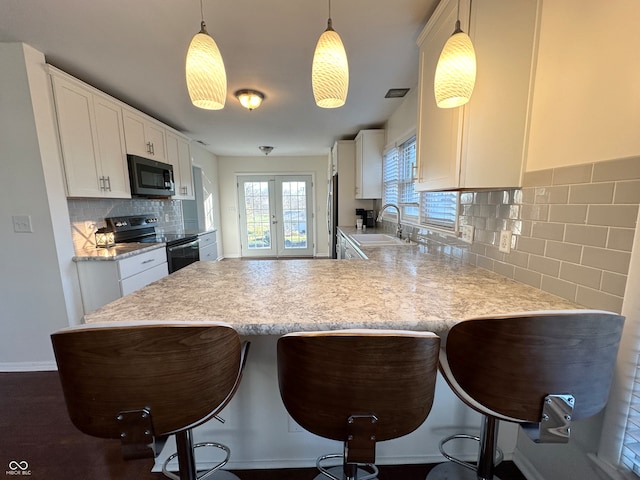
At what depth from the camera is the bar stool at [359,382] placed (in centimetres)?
Result: 62

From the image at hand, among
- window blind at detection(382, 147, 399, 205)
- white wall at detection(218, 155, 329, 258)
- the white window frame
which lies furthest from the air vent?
white wall at detection(218, 155, 329, 258)

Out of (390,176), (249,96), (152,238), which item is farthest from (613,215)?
(152,238)

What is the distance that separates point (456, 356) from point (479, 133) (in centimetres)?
103

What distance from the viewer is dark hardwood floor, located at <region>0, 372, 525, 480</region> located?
1317 mm

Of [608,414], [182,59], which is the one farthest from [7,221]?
[608,414]

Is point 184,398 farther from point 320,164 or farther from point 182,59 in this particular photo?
point 320,164

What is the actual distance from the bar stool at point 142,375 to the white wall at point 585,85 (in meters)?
1.31

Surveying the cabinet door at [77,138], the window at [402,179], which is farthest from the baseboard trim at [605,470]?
the cabinet door at [77,138]

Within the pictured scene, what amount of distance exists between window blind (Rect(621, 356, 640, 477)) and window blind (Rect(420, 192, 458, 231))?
114 centimetres

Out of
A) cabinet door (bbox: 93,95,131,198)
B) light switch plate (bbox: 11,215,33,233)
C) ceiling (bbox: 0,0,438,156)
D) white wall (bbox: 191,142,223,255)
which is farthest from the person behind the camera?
white wall (bbox: 191,142,223,255)

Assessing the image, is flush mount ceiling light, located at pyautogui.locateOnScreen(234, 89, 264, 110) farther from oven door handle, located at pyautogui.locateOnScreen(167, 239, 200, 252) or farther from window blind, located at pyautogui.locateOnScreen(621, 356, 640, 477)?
window blind, located at pyautogui.locateOnScreen(621, 356, 640, 477)

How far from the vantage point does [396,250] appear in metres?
2.15

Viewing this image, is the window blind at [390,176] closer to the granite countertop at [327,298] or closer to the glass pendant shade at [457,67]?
the granite countertop at [327,298]

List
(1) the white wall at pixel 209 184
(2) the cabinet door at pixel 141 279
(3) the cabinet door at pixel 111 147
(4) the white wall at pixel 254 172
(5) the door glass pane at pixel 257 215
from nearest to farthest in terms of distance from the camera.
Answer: (2) the cabinet door at pixel 141 279 → (3) the cabinet door at pixel 111 147 → (1) the white wall at pixel 209 184 → (4) the white wall at pixel 254 172 → (5) the door glass pane at pixel 257 215
